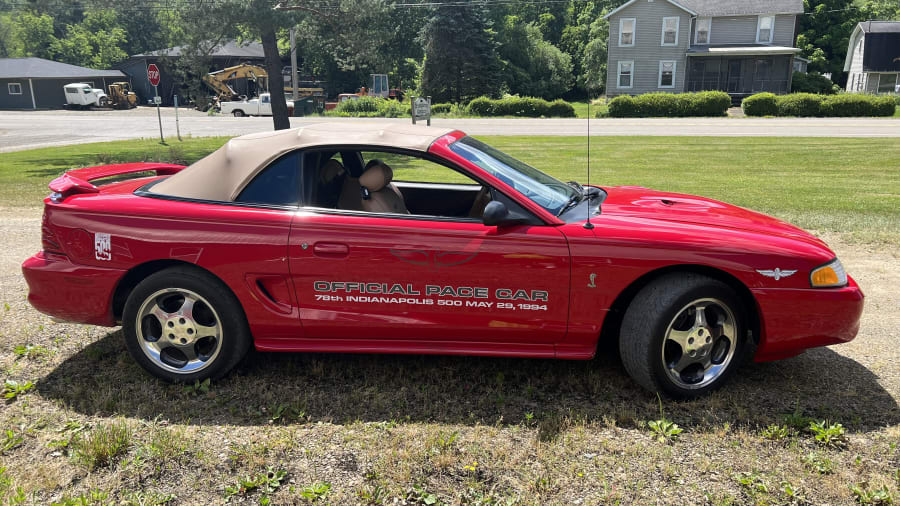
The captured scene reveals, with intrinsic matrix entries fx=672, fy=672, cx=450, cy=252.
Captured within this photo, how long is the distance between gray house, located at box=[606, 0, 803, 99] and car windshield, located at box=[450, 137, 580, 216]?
40392mm

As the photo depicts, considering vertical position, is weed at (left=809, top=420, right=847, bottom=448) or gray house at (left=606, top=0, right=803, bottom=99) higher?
gray house at (left=606, top=0, right=803, bottom=99)

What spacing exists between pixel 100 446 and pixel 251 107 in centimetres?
3763

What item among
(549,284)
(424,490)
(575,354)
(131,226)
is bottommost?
(424,490)

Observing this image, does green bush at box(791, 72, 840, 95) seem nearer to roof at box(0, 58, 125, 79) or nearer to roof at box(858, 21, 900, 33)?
roof at box(858, 21, 900, 33)

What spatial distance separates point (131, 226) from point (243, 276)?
0.75 m

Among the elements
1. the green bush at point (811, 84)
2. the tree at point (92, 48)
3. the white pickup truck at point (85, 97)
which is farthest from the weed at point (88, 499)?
the tree at point (92, 48)

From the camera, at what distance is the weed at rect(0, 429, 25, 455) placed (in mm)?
3402

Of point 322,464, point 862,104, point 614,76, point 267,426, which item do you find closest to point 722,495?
point 322,464

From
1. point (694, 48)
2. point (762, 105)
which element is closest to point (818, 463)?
point (762, 105)

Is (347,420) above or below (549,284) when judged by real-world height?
below

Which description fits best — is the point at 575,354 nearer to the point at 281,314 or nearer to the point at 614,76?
the point at 281,314

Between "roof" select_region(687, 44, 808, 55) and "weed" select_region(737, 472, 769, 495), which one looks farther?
"roof" select_region(687, 44, 808, 55)

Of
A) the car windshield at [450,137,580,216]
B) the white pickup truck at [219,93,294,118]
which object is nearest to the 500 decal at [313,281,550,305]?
the car windshield at [450,137,580,216]

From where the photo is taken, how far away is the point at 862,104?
2905 cm
